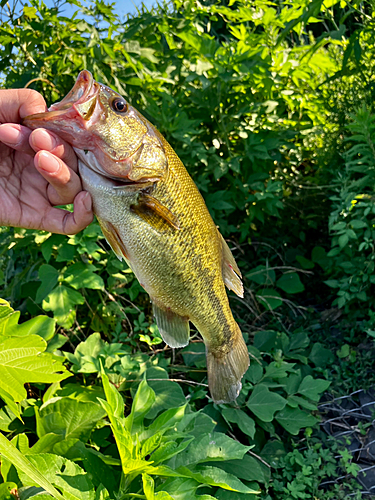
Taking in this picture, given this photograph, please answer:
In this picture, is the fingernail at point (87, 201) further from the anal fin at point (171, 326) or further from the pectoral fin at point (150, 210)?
the anal fin at point (171, 326)

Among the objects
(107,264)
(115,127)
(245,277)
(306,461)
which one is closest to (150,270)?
(115,127)

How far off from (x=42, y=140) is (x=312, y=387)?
6.92 feet

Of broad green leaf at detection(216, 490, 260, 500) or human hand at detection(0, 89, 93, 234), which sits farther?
broad green leaf at detection(216, 490, 260, 500)

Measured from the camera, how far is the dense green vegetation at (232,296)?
5.90 feet

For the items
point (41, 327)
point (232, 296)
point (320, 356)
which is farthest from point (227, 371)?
point (232, 296)

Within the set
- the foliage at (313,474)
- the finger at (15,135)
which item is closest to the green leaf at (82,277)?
the finger at (15,135)

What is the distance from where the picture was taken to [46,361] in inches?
65.8

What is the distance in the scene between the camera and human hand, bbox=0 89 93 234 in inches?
49.6

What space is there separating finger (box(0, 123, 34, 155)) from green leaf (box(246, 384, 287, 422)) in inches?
71.6

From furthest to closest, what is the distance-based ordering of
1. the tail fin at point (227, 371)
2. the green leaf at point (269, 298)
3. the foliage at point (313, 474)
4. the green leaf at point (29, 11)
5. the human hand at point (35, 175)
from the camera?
the green leaf at point (269, 298)
the green leaf at point (29, 11)
the foliage at point (313, 474)
the tail fin at point (227, 371)
the human hand at point (35, 175)

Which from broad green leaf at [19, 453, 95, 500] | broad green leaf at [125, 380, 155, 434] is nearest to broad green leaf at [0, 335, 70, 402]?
broad green leaf at [19, 453, 95, 500]

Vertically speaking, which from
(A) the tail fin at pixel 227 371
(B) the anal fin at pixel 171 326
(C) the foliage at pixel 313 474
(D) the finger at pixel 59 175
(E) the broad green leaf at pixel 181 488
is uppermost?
(D) the finger at pixel 59 175

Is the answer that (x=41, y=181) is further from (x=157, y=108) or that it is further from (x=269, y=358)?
(x=269, y=358)

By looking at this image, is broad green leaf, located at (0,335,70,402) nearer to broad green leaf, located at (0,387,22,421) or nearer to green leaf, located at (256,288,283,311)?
broad green leaf, located at (0,387,22,421)
